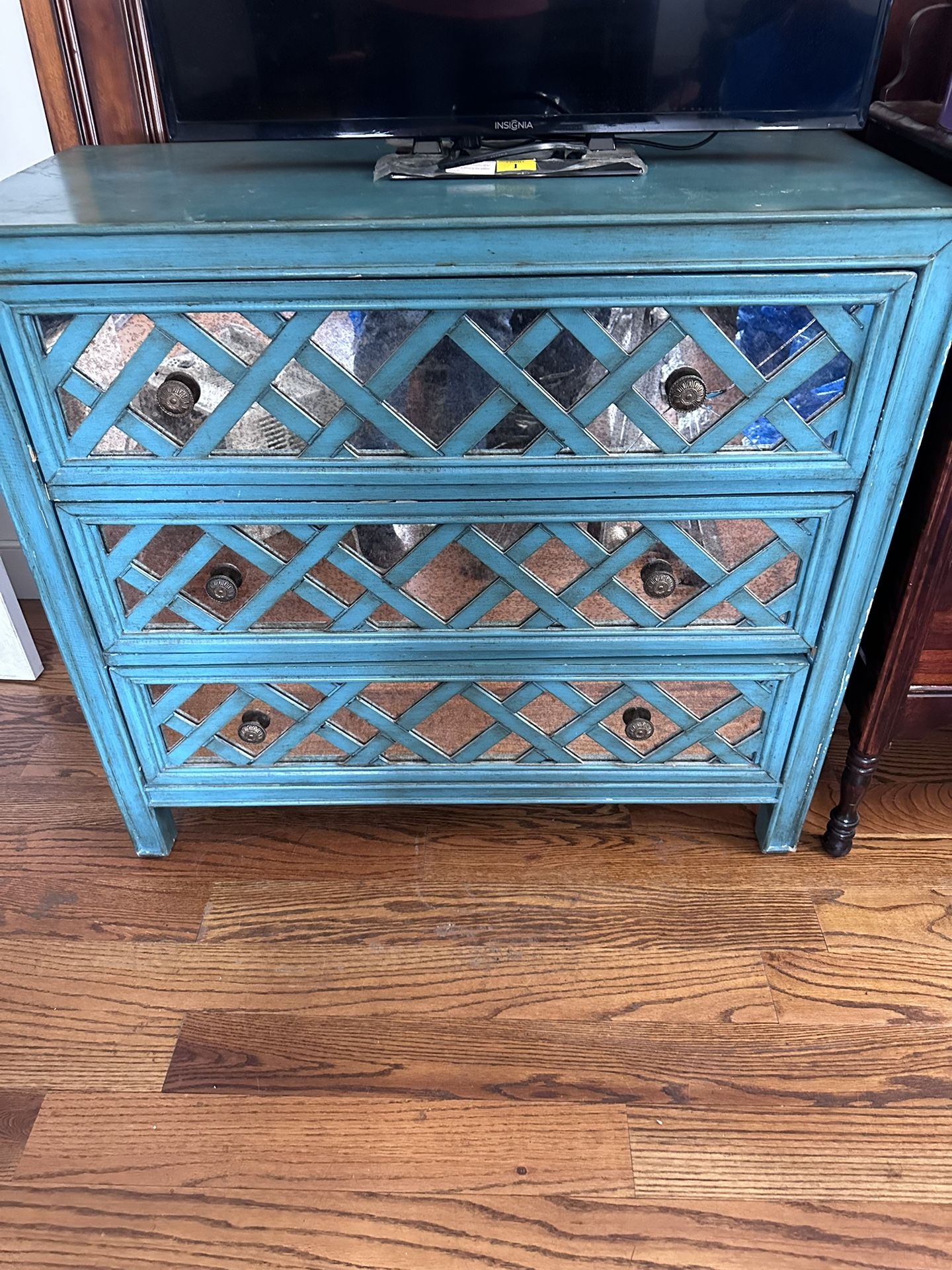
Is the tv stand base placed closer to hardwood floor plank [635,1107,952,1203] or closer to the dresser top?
the dresser top

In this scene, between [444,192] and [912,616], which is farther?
[912,616]

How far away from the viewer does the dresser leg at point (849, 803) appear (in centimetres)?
129

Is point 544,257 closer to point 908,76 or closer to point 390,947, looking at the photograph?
point 908,76

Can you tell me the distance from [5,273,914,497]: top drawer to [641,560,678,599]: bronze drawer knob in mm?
104

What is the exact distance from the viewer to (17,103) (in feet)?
4.44

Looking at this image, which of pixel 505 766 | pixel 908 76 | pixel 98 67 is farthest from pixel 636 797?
pixel 98 67

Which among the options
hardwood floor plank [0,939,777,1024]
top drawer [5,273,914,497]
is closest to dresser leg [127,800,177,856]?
hardwood floor plank [0,939,777,1024]

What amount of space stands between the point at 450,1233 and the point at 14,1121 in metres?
0.55

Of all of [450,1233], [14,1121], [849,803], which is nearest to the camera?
[450,1233]

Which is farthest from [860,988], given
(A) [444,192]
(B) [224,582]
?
(A) [444,192]

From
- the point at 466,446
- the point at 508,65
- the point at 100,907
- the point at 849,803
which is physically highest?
the point at 508,65
